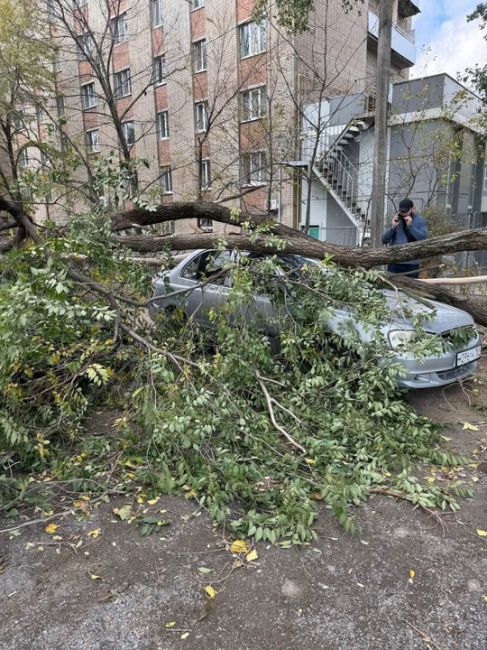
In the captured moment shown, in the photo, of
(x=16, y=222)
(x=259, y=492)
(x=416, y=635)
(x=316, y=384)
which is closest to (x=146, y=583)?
(x=259, y=492)

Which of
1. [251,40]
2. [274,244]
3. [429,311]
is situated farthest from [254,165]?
[429,311]

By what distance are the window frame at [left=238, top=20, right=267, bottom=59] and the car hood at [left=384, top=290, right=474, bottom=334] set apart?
12.3 meters

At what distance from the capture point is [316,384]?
3.56 meters

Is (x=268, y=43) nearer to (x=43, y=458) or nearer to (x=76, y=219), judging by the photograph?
(x=76, y=219)

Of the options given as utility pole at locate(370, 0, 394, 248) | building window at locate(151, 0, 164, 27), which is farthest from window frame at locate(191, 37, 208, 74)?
utility pole at locate(370, 0, 394, 248)

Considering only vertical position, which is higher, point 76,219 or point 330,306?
point 76,219

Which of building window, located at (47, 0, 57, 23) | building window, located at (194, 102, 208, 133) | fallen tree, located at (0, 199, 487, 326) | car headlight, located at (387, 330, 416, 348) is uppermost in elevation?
building window, located at (47, 0, 57, 23)

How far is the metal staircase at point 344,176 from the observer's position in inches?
603

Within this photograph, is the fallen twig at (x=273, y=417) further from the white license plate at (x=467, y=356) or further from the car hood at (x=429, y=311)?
the white license plate at (x=467, y=356)

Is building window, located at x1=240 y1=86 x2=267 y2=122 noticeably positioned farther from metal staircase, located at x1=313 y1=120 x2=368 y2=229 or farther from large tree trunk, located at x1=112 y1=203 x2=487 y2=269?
large tree trunk, located at x1=112 y1=203 x2=487 y2=269

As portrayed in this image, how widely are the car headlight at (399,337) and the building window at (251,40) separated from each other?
43.7 ft

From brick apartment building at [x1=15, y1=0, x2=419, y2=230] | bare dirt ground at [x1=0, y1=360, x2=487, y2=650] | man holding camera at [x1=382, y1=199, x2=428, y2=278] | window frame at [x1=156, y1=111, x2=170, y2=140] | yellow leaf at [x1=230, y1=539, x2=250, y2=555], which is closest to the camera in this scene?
bare dirt ground at [x1=0, y1=360, x2=487, y2=650]

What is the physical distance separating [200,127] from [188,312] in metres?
15.4

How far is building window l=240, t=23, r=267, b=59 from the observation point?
14293mm
